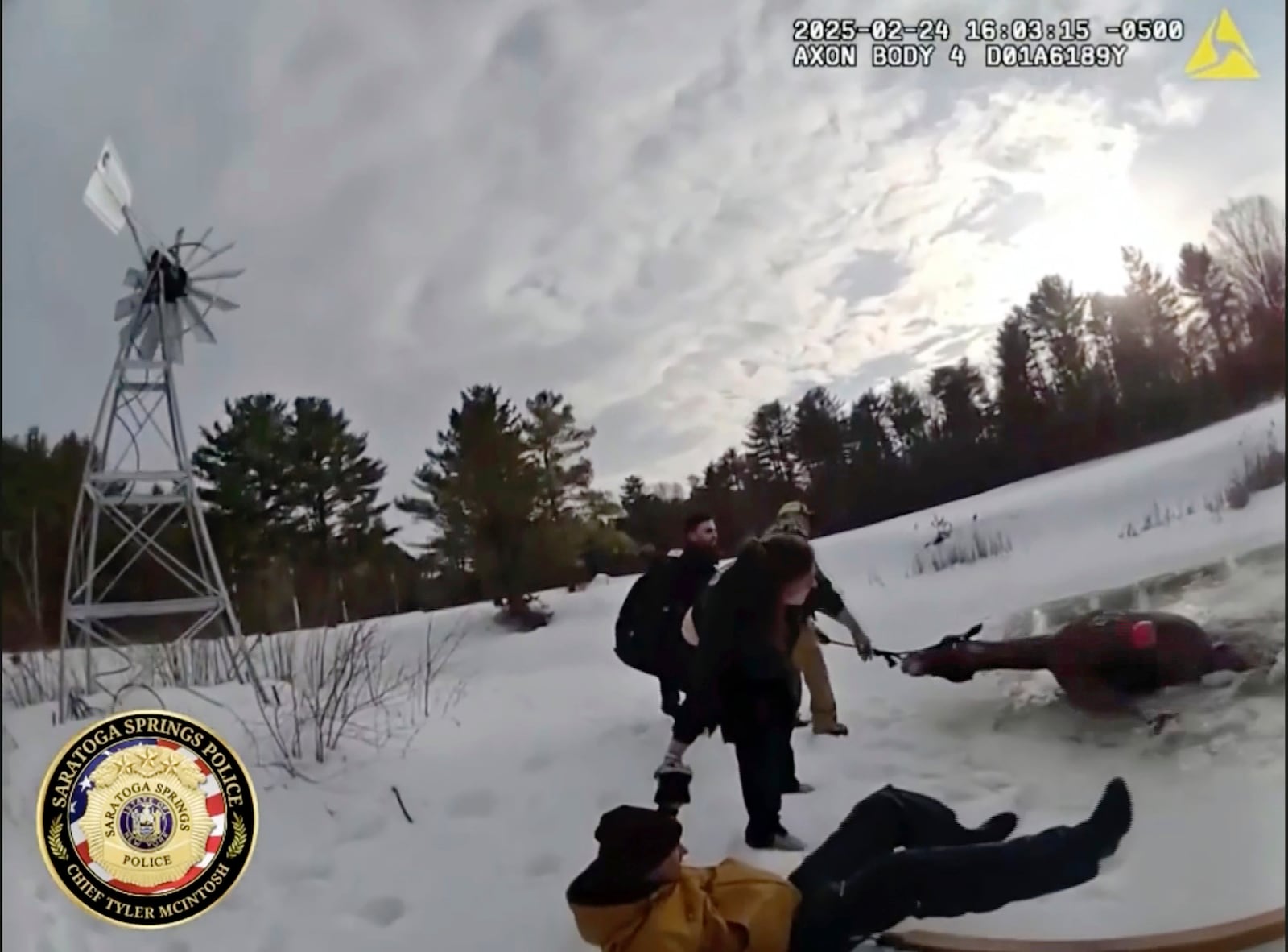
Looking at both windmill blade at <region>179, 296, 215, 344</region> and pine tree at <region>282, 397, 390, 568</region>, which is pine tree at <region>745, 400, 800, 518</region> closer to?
pine tree at <region>282, 397, 390, 568</region>

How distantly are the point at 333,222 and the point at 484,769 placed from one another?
2.52 ft

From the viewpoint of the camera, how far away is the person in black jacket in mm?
1222

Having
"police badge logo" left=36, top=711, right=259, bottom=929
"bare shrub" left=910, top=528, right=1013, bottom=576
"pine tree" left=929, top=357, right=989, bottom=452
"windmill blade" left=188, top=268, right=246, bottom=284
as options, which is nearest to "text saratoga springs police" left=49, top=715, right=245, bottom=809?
"police badge logo" left=36, top=711, right=259, bottom=929

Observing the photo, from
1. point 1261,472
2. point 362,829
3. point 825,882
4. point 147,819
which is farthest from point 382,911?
point 1261,472

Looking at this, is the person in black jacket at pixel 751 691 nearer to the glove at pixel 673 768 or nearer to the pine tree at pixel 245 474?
the glove at pixel 673 768

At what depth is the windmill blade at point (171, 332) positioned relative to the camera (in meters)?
→ 1.26

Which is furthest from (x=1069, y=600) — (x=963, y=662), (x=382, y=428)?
(x=382, y=428)

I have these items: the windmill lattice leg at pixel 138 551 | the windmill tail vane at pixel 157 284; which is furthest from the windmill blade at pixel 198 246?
the windmill lattice leg at pixel 138 551

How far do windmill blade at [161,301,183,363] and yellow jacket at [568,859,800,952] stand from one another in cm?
87

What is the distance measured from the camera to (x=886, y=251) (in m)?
1.34

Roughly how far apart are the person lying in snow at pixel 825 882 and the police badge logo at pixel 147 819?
0.46 m

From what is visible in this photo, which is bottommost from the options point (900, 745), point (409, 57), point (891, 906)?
point (891, 906)

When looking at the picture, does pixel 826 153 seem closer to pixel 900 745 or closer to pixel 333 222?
Result: pixel 333 222

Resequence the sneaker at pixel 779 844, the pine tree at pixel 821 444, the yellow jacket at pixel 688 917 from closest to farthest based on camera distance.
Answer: the yellow jacket at pixel 688 917, the sneaker at pixel 779 844, the pine tree at pixel 821 444
